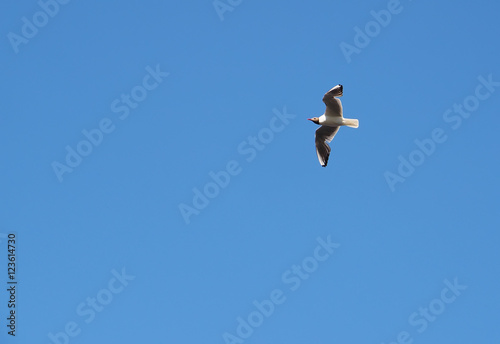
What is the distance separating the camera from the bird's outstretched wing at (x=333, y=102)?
31812 mm

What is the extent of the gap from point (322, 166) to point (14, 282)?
11216 millimetres

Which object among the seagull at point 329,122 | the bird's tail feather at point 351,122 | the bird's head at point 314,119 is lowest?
the bird's tail feather at point 351,122

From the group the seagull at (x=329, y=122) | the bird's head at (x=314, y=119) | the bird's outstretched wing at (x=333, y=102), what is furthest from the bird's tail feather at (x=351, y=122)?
the bird's head at (x=314, y=119)

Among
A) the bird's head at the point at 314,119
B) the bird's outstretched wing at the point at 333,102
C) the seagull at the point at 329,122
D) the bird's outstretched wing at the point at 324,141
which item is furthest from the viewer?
the bird's outstretched wing at the point at 324,141

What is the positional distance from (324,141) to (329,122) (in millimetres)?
1123

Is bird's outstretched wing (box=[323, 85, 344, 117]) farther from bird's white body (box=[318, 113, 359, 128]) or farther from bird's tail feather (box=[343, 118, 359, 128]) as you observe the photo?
bird's tail feather (box=[343, 118, 359, 128])

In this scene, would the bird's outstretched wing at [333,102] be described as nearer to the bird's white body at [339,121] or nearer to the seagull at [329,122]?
the seagull at [329,122]

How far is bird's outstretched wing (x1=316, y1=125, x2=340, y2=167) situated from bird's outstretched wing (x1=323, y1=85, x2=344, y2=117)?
1.21 m

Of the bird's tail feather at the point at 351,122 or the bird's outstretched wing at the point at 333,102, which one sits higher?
the bird's outstretched wing at the point at 333,102

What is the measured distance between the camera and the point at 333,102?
32281mm

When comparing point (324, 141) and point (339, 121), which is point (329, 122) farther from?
point (324, 141)

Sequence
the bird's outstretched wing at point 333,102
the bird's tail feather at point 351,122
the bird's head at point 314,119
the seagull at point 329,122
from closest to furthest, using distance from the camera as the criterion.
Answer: the bird's outstretched wing at point 333,102 < the seagull at point 329,122 < the bird's tail feather at point 351,122 < the bird's head at point 314,119

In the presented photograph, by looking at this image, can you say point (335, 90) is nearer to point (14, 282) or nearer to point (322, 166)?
point (322, 166)

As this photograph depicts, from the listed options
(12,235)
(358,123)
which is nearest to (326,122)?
(358,123)
